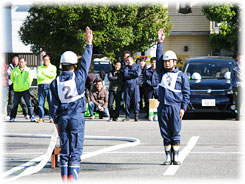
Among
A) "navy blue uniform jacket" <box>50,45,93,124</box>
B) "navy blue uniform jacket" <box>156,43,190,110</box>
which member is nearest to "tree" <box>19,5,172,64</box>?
"navy blue uniform jacket" <box>156,43,190,110</box>

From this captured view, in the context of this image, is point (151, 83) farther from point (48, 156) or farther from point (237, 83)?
point (48, 156)

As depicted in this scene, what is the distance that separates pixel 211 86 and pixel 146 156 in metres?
7.59

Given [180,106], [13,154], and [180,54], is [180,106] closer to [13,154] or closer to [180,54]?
[13,154]

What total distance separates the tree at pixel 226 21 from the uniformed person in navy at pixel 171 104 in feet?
86.2

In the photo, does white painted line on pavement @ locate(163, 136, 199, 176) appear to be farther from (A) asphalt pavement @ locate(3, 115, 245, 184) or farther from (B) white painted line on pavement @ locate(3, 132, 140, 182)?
(B) white painted line on pavement @ locate(3, 132, 140, 182)

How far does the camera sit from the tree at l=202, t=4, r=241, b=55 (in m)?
34.7

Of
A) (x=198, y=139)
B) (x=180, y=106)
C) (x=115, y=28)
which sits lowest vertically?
(x=198, y=139)

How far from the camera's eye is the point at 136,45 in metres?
33.2

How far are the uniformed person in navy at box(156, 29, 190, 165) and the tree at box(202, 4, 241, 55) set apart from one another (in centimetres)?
2629

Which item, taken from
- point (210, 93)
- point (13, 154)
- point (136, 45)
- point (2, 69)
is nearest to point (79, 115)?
point (13, 154)

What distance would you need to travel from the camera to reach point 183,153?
10125 millimetres

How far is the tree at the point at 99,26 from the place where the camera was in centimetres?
3041

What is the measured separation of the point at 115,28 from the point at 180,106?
72.9 ft

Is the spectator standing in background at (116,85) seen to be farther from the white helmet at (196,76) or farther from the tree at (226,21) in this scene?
the tree at (226,21)
